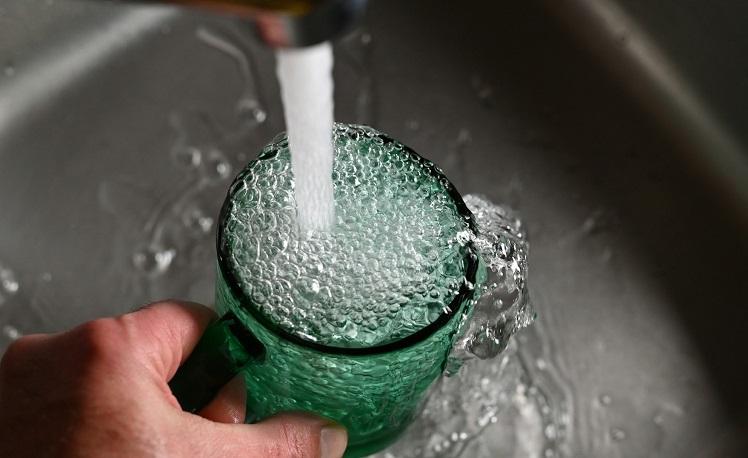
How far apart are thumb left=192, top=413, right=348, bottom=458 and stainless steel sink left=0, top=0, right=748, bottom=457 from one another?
0.21 m

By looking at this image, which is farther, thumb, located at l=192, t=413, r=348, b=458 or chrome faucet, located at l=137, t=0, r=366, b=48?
thumb, located at l=192, t=413, r=348, b=458

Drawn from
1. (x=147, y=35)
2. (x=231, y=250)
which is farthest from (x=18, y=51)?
(x=231, y=250)

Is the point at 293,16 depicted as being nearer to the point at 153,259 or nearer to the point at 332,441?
the point at 332,441

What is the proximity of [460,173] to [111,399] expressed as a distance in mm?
390

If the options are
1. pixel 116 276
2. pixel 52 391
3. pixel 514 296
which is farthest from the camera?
pixel 116 276

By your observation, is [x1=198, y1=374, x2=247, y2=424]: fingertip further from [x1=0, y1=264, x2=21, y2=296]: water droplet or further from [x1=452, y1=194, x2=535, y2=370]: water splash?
[x1=0, y1=264, x2=21, y2=296]: water droplet

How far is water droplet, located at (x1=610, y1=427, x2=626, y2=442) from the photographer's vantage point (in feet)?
2.01

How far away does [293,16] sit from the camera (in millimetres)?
275

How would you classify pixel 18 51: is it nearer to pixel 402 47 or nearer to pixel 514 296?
pixel 402 47

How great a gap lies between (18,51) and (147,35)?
0.10 meters

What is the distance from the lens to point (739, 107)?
66 cm

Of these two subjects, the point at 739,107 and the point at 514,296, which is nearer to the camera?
the point at 514,296

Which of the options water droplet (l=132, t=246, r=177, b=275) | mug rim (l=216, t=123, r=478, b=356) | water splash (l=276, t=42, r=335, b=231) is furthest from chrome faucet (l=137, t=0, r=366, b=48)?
water droplet (l=132, t=246, r=177, b=275)

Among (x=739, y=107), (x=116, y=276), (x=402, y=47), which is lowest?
(x=116, y=276)
